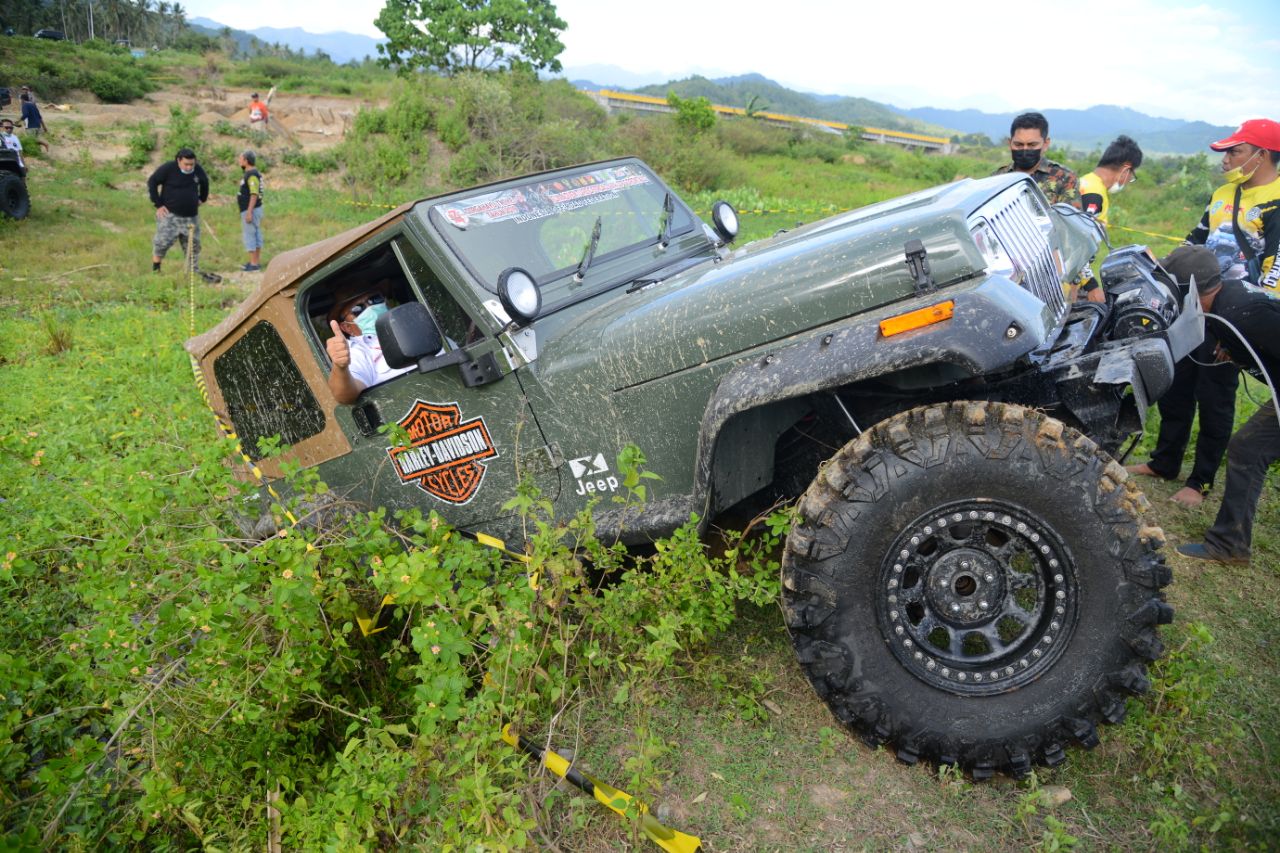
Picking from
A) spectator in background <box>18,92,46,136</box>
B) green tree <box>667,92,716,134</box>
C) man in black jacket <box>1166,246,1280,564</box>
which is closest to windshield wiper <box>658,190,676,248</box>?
man in black jacket <box>1166,246,1280,564</box>

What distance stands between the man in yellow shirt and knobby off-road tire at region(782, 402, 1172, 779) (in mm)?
3501

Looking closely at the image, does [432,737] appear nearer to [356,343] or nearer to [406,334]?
[406,334]

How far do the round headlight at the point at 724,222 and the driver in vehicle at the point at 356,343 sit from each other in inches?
68.7

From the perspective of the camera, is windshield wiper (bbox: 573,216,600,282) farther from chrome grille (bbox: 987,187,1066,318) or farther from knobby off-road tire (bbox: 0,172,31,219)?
knobby off-road tire (bbox: 0,172,31,219)

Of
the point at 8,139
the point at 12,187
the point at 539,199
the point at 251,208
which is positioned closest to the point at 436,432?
the point at 539,199

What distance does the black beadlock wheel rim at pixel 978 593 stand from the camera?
261cm

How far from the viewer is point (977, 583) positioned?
2711mm

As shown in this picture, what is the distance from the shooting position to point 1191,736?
2.84m

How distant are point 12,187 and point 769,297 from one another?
635 inches

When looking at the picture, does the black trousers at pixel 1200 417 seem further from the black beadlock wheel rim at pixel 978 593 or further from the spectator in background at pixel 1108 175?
the black beadlock wheel rim at pixel 978 593

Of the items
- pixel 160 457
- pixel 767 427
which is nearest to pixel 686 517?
pixel 767 427

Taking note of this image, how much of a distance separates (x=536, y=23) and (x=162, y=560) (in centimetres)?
3489

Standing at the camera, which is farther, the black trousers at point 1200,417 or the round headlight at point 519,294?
the black trousers at point 1200,417

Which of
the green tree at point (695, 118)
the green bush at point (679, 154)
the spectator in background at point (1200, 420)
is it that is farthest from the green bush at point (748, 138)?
the spectator in background at point (1200, 420)
